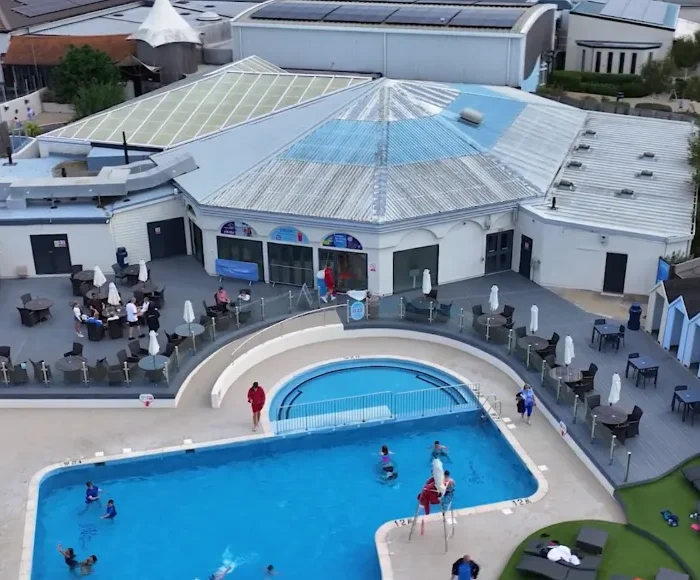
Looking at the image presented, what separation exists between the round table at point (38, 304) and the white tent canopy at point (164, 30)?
108 ft

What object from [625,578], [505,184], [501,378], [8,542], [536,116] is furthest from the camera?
[536,116]

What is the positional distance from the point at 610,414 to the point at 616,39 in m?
51.3

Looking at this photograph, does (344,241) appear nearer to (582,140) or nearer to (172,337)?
(172,337)

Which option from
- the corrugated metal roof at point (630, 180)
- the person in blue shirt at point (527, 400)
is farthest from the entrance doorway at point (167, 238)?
the person in blue shirt at point (527, 400)

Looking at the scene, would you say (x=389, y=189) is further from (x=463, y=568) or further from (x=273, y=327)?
(x=463, y=568)

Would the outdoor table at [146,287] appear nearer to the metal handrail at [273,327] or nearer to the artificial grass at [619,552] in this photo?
the metal handrail at [273,327]

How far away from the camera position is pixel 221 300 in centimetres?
3244

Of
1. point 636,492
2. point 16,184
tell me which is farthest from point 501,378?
point 16,184

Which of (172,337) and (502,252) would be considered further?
(502,252)

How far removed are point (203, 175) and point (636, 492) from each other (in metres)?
22.8

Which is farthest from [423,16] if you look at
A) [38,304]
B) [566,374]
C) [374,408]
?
[374,408]

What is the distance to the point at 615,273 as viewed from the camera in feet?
113

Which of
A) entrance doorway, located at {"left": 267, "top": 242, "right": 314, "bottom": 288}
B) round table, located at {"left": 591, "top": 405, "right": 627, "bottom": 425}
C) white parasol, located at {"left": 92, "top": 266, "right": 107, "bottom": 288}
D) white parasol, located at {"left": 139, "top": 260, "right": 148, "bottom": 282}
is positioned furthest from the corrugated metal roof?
white parasol, located at {"left": 92, "top": 266, "right": 107, "bottom": 288}

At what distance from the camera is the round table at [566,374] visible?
27.5m
